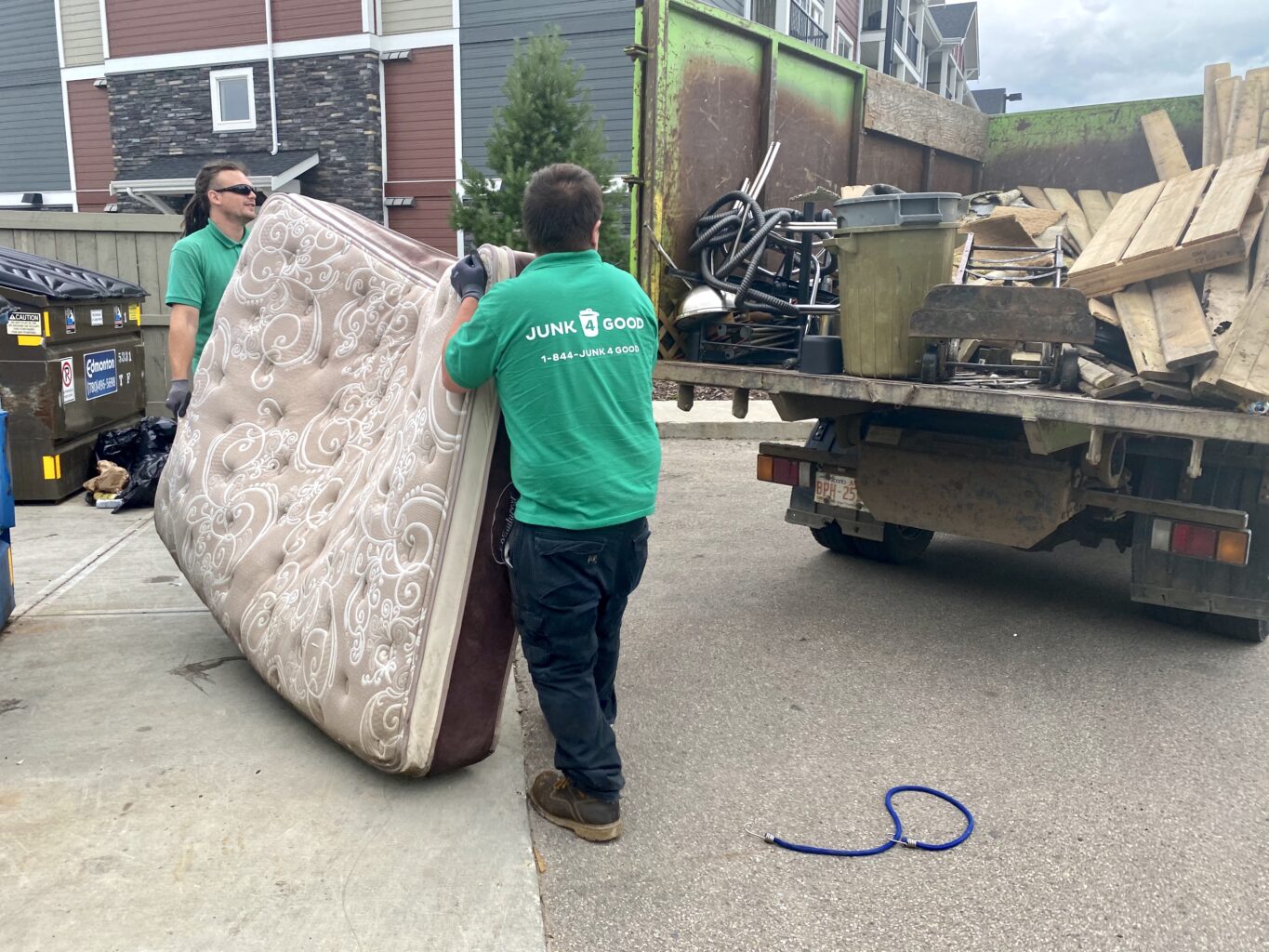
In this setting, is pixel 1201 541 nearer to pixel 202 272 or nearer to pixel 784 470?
pixel 784 470

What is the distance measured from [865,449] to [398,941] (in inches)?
124

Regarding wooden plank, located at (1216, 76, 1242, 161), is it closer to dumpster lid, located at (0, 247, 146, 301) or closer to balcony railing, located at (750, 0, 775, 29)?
dumpster lid, located at (0, 247, 146, 301)

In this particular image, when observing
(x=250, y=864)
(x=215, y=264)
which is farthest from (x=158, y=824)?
(x=215, y=264)

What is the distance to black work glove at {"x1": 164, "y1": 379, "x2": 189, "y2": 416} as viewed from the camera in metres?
4.33

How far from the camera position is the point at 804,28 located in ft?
58.9

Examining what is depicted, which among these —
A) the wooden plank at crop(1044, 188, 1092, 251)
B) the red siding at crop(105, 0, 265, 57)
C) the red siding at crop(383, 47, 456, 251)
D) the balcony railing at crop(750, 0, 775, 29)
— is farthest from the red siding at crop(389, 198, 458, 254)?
the wooden plank at crop(1044, 188, 1092, 251)

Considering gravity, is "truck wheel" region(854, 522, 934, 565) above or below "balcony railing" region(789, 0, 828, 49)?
below

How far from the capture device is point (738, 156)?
17.6 feet

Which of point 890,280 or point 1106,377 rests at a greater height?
point 890,280

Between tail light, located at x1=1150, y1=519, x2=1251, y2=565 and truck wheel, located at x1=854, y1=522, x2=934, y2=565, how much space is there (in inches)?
56.6

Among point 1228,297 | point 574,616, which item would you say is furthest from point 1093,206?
point 574,616

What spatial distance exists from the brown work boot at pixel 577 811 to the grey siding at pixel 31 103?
63.3 feet

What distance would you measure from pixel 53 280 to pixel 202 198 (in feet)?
7.46

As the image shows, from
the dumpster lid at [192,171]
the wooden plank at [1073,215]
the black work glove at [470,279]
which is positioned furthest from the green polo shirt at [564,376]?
the dumpster lid at [192,171]
